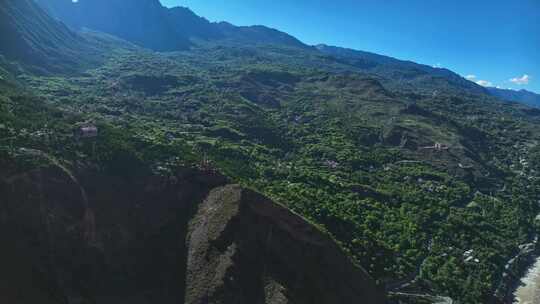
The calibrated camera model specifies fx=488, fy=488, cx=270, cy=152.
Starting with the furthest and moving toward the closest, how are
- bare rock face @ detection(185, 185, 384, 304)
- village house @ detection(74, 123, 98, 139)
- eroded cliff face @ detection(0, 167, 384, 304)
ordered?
village house @ detection(74, 123, 98, 139), bare rock face @ detection(185, 185, 384, 304), eroded cliff face @ detection(0, 167, 384, 304)

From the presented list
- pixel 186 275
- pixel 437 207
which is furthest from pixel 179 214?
pixel 437 207

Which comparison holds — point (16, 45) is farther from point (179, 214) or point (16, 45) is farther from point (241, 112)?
point (179, 214)

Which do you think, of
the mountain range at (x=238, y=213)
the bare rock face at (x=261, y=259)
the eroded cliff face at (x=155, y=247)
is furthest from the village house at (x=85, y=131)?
the bare rock face at (x=261, y=259)

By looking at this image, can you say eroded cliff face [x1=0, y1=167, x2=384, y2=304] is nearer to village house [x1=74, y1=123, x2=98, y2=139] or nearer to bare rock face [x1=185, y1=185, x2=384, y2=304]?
bare rock face [x1=185, y1=185, x2=384, y2=304]

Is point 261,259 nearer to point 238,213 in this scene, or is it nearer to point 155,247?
point 238,213

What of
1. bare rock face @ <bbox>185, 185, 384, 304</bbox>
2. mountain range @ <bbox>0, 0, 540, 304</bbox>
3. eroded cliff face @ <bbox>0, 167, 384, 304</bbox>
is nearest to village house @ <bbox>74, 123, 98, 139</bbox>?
mountain range @ <bbox>0, 0, 540, 304</bbox>

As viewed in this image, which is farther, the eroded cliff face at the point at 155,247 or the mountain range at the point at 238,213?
the mountain range at the point at 238,213

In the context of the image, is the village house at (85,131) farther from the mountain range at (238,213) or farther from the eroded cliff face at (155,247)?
the eroded cliff face at (155,247)
